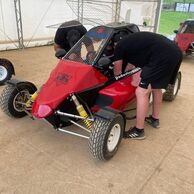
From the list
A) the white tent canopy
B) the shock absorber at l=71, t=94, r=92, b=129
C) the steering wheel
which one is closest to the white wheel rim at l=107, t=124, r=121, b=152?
the shock absorber at l=71, t=94, r=92, b=129

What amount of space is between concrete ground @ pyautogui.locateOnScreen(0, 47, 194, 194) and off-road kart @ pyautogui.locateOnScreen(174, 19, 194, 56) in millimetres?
4630

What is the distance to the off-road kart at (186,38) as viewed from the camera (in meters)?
7.98

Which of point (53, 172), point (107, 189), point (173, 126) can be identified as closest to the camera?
point (107, 189)

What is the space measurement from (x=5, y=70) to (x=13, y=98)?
1.91m

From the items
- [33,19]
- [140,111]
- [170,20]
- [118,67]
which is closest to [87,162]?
[140,111]

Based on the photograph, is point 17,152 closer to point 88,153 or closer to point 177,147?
point 88,153

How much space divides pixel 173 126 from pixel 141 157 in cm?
105

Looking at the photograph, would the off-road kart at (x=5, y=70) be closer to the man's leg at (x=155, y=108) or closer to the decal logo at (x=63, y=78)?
the decal logo at (x=63, y=78)

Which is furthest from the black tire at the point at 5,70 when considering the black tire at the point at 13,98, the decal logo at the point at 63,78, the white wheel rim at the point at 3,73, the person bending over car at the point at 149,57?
the person bending over car at the point at 149,57

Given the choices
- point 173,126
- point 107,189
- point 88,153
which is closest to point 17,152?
point 88,153

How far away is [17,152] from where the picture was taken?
302 centimetres

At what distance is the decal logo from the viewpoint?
10.5 ft

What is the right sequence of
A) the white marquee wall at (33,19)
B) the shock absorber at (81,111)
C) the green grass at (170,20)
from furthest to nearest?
the green grass at (170,20) → the white marquee wall at (33,19) → the shock absorber at (81,111)

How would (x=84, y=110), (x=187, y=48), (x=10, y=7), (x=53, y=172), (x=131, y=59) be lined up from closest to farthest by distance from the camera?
(x=53, y=172)
(x=84, y=110)
(x=131, y=59)
(x=187, y=48)
(x=10, y=7)
